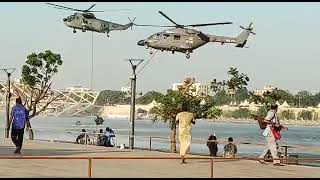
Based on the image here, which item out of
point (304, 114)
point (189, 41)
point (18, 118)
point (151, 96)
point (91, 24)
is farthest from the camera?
point (304, 114)

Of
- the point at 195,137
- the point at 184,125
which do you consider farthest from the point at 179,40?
the point at 195,137

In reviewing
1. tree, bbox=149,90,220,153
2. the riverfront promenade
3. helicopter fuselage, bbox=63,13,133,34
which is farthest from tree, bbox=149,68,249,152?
the riverfront promenade

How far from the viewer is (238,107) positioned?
186375 millimetres

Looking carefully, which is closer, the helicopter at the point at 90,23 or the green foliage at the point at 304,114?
the helicopter at the point at 90,23

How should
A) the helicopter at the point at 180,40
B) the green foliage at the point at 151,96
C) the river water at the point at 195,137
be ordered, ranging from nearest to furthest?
the green foliage at the point at 151,96, the river water at the point at 195,137, the helicopter at the point at 180,40

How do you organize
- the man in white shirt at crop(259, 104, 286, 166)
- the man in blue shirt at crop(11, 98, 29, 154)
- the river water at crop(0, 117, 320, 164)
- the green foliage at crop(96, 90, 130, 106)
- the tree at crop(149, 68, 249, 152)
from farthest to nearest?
the green foliage at crop(96, 90, 130, 106) < the river water at crop(0, 117, 320, 164) < the tree at crop(149, 68, 249, 152) < the man in blue shirt at crop(11, 98, 29, 154) < the man in white shirt at crop(259, 104, 286, 166)

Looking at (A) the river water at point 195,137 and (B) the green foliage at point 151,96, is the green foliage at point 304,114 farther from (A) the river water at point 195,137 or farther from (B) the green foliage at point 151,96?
(B) the green foliage at point 151,96

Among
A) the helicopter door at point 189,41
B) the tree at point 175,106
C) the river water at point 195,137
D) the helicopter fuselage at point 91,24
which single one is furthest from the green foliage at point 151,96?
the helicopter fuselage at point 91,24

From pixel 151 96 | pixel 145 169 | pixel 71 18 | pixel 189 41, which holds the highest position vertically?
pixel 71 18

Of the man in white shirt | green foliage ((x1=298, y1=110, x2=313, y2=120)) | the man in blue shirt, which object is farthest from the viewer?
green foliage ((x1=298, y1=110, x2=313, y2=120))

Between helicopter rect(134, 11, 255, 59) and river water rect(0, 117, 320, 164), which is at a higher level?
helicopter rect(134, 11, 255, 59)

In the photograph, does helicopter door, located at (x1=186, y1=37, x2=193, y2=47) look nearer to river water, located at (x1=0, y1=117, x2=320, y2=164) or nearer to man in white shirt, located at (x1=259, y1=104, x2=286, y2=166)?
river water, located at (x1=0, y1=117, x2=320, y2=164)

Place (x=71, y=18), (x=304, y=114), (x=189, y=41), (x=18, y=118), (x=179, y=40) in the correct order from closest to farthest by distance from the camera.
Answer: (x=18, y=118) < (x=179, y=40) < (x=189, y=41) < (x=71, y=18) < (x=304, y=114)

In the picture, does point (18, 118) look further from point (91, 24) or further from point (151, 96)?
point (151, 96)
